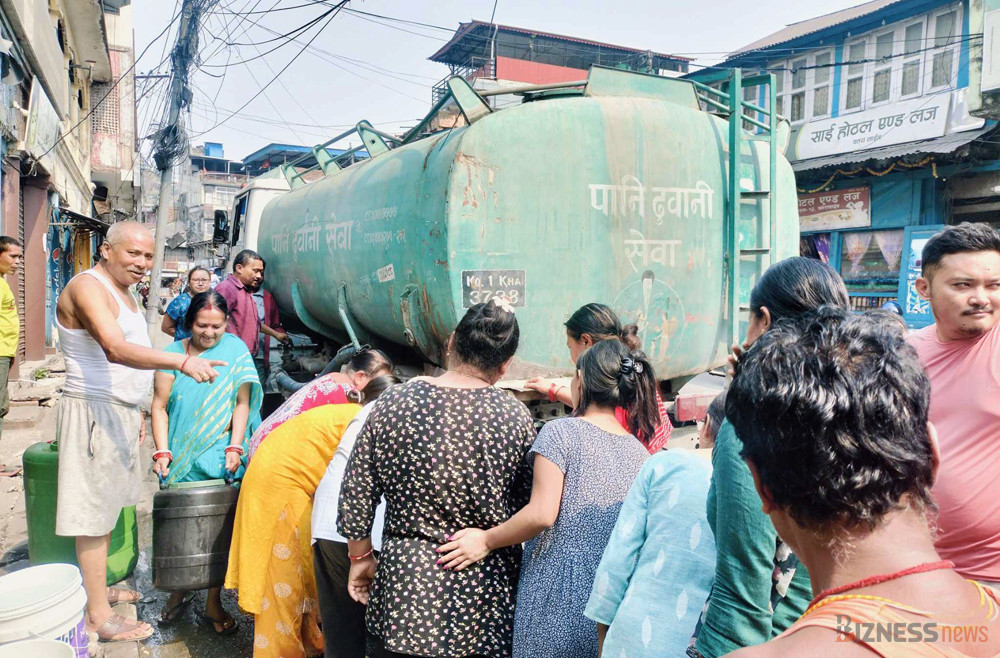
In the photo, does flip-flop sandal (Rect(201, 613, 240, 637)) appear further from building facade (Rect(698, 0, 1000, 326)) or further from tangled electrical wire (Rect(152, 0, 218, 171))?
building facade (Rect(698, 0, 1000, 326))

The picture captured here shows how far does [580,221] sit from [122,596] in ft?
10.1

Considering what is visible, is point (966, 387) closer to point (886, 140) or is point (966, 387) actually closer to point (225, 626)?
point (225, 626)

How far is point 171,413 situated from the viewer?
334cm

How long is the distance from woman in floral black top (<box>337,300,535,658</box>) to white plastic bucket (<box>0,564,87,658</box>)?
0.98 metres

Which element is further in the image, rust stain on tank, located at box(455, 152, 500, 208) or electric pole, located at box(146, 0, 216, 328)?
electric pole, located at box(146, 0, 216, 328)

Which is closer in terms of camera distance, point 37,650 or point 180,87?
point 37,650

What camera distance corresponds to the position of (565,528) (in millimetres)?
1958

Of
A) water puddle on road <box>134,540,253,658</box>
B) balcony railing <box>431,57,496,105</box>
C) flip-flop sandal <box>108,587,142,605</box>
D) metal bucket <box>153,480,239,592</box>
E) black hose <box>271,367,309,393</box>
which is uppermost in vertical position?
balcony railing <box>431,57,496,105</box>

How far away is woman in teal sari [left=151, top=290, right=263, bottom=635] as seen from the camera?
10.7 feet

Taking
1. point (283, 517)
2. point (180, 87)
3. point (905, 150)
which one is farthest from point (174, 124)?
point (905, 150)

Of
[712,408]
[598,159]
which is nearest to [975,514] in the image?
[712,408]

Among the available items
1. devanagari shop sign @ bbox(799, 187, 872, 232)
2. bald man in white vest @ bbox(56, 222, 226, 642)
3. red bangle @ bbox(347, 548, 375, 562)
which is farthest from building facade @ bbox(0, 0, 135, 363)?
devanagari shop sign @ bbox(799, 187, 872, 232)

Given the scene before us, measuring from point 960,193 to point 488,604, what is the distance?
1353 cm

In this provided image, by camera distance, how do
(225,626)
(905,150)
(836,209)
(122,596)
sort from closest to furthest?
(225,626) → (122,596) → (905,150) → (836,209)
